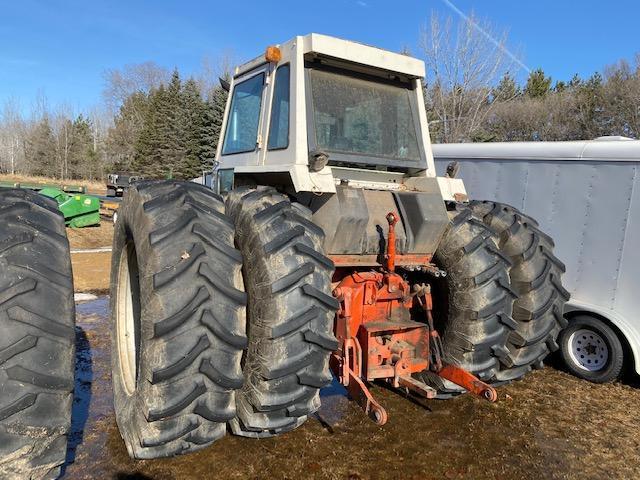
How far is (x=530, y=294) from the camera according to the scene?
451cm

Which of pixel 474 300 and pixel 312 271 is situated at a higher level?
pixel 312 271

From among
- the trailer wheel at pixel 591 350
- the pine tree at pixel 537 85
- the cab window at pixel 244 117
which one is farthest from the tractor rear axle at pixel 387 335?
the pine tree at pixel 537 85

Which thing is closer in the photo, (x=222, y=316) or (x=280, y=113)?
(x=222, y=316)

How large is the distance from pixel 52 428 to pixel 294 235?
5.35 ft

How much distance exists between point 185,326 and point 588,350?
5.53 m

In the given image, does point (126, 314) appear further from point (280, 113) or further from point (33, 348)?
point (280, 113)

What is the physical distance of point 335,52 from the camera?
13.1 feet

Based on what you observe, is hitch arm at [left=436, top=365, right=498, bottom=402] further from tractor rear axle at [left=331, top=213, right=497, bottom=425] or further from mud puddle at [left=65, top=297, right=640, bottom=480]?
mud puddle at [left=65, top=297, right=640, bottom=480]

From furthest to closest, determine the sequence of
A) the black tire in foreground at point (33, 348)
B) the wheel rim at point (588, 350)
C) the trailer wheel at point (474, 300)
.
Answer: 1. the wheel rim at point (588, 350)
2. the trailer wheel at point (474, 300)
3. the black tire in foreground at point (33, 348)

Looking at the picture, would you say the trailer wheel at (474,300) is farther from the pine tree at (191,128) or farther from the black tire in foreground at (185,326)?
the pine tree at (191,128)

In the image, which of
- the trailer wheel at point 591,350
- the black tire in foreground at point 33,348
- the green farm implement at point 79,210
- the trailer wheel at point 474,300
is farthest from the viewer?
the green farm implement at point 79,210

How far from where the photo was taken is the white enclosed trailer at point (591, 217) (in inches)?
237

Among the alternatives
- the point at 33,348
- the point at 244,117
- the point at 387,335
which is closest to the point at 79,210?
the point at 244,117

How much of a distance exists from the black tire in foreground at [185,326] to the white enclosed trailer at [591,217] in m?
5.09
